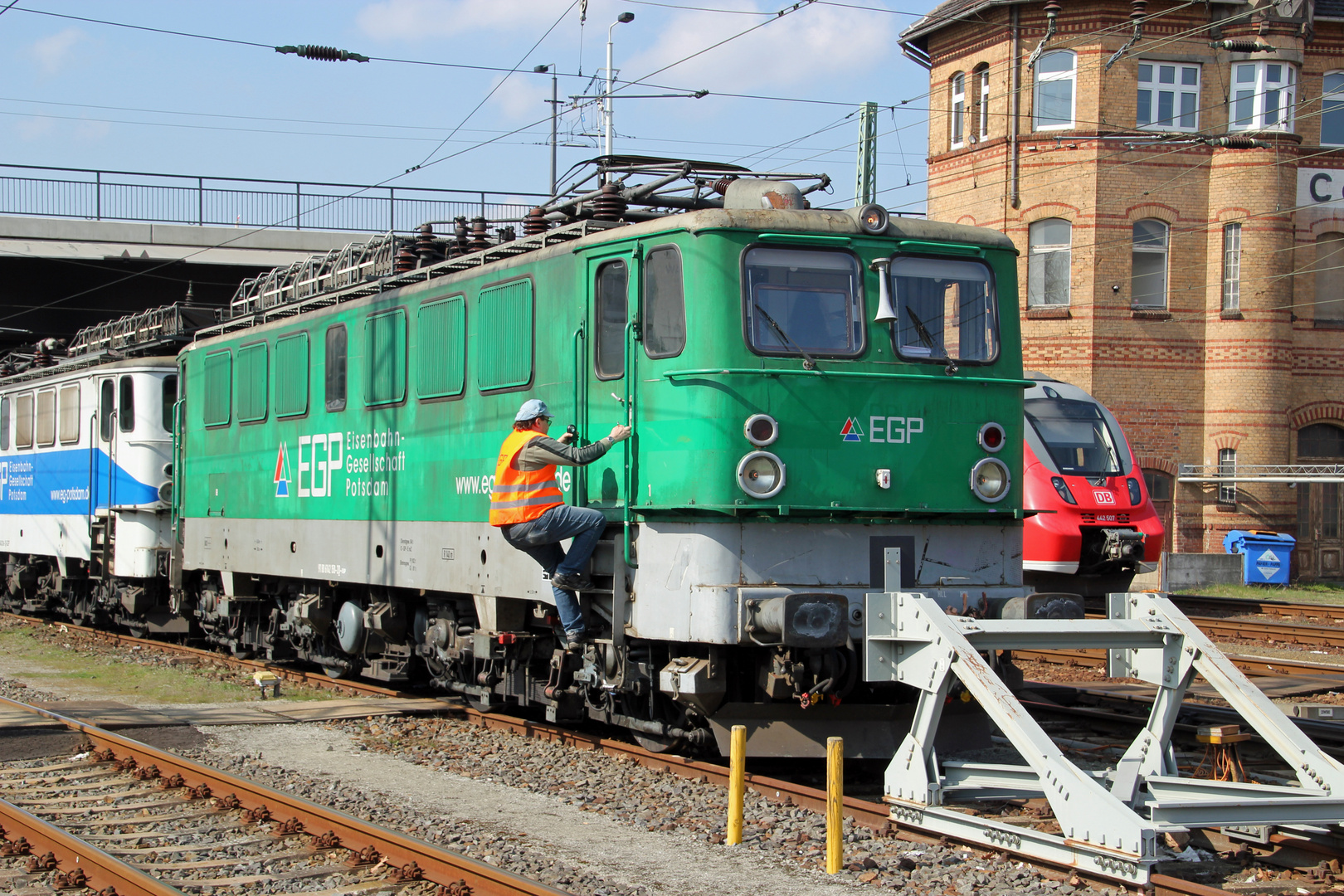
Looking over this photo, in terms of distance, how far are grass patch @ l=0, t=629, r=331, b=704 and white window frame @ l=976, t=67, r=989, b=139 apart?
65.4ft

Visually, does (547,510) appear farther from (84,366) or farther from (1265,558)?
(1265,558)

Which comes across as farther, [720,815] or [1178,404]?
[1178,404]

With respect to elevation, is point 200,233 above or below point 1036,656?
above

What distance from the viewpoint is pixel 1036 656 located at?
16.3 m

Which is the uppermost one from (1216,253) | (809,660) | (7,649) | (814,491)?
(1216,253)

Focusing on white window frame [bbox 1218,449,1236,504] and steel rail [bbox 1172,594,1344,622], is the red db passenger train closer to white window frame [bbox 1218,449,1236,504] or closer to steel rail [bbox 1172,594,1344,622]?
steel rail [bbox 1172,594,1344,622]

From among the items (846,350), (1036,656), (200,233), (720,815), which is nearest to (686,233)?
(846,350)

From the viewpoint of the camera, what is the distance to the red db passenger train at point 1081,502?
18656mm

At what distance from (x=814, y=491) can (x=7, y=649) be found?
13651mm

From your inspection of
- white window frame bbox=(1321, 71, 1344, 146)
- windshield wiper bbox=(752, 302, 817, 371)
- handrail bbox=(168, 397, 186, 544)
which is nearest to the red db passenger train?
windshield wiper bbox=(752, 302, 817, 371)

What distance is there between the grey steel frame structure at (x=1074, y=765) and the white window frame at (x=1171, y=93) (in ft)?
75.2

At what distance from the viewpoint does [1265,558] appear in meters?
27.1

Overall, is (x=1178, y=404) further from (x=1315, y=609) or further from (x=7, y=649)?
(x=7, y=649)

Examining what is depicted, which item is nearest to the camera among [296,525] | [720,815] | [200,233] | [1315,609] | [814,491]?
[720,815]
